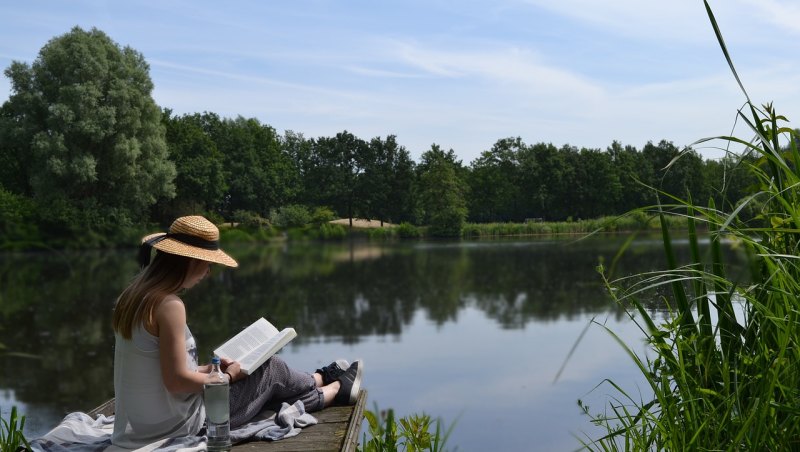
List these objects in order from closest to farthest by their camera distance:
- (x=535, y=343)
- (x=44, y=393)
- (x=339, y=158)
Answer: (x=44, y=393), (x=535, y=343), (x=339, y=158)

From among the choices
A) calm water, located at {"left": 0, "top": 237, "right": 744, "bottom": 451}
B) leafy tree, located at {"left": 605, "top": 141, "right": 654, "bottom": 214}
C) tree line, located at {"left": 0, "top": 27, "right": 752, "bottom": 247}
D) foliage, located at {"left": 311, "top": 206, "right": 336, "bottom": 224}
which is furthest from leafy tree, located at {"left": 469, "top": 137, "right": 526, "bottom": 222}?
calm water, located at {"left": 0, "top": 237, "right": 744, "bottom": 451}

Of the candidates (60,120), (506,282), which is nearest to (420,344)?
(506,282)

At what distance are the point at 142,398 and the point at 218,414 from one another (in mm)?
301

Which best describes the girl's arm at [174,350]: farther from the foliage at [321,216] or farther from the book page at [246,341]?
the foliage at [321,216]

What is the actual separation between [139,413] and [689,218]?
1903 millimetres

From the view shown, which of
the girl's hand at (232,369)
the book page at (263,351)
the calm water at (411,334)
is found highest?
the book page at (263,351)

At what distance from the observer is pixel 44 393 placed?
888 centimetres

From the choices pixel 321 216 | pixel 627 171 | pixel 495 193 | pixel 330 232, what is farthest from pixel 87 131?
pixel 627 171

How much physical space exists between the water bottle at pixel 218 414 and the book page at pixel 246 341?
29 cm

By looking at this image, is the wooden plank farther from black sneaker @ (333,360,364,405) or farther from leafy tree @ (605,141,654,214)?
leafy tree @ (605,141,654,214)

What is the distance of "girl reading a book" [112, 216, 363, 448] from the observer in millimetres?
2697

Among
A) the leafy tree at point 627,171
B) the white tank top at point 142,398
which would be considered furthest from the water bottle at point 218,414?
the leafy tree at point 627,171

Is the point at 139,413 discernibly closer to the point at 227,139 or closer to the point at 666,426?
the point at 666,426

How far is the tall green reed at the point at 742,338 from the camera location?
6.21 ft
